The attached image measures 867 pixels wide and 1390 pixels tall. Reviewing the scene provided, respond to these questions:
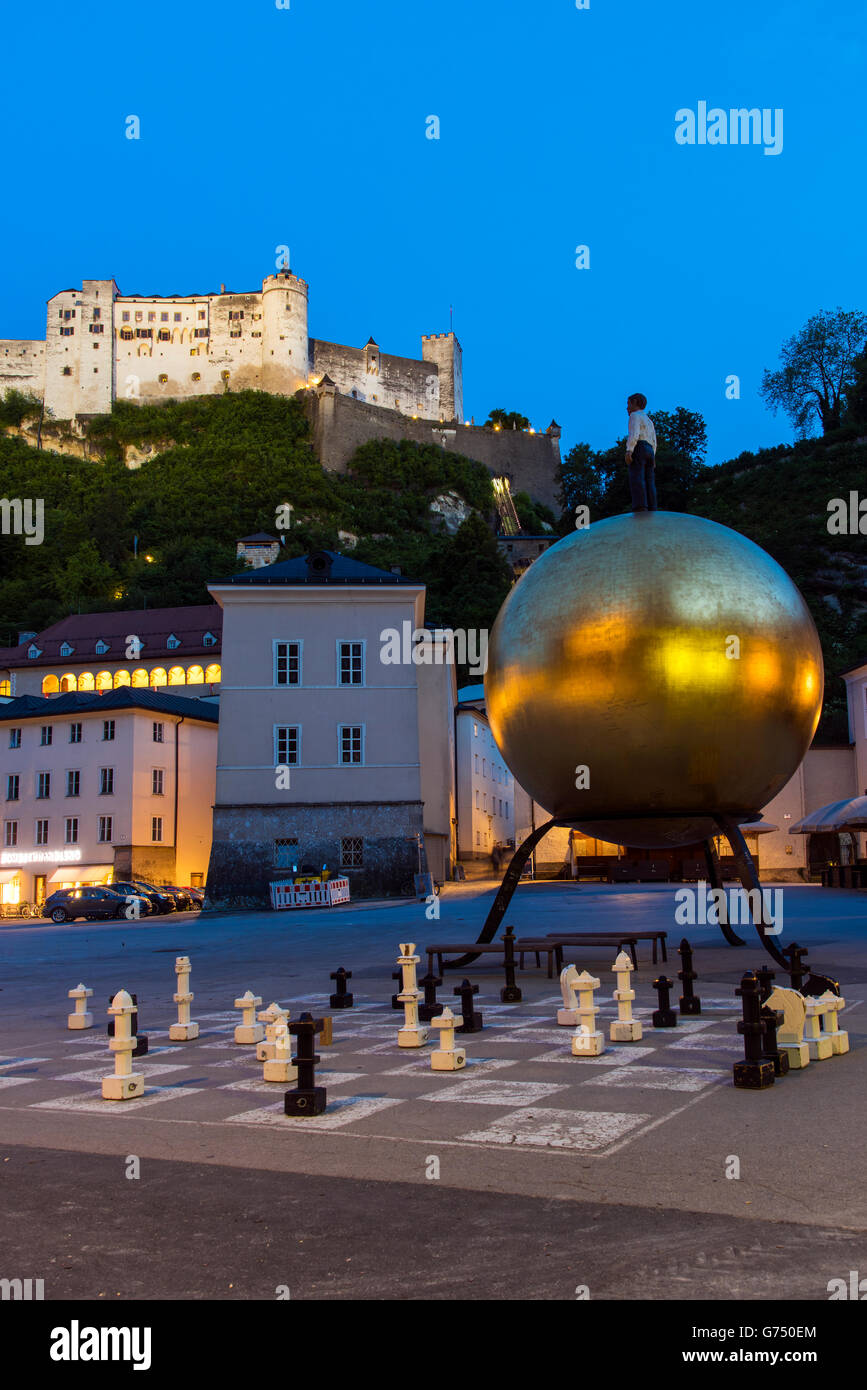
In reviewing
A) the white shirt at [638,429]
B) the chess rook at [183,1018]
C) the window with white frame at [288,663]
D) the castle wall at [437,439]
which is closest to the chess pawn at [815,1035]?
the chess rook at [183,1018]

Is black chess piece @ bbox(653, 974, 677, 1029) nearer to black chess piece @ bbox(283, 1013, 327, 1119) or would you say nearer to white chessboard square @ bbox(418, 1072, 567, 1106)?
white chessboard square @ bbox(418, 1072, 567, 1106)

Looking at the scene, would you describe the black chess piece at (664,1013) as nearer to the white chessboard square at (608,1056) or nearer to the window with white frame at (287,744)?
the white chessboard square at (608,1056)

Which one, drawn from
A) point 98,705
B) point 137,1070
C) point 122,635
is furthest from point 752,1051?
point 122,635

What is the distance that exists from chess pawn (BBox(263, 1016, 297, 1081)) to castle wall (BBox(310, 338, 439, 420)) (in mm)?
135581

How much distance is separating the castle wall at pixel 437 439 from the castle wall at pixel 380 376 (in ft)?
13.7

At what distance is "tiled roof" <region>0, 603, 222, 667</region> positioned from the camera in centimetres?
7919

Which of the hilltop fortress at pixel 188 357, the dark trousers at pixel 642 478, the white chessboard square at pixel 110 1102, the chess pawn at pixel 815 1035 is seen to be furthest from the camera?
the hilltop fortress at pixel 188 357

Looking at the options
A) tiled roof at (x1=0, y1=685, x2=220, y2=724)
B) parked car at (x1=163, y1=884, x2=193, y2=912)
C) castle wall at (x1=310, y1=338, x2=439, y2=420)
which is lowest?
parked car at (x1=163, y1=884, x2=193, y2=912)

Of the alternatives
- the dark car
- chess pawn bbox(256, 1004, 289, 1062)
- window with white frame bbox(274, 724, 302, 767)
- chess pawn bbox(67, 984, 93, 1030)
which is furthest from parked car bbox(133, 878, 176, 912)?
chess pawn bbox(256, 1004, 289, 1062)

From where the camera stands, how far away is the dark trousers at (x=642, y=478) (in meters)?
14.2

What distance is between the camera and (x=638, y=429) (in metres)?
14.7

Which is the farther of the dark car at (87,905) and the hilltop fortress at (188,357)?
the hilltop fortress at (188,357)

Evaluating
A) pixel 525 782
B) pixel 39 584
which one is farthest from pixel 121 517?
pixel 525 782
